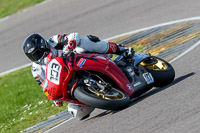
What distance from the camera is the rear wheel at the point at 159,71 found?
7.48 meters

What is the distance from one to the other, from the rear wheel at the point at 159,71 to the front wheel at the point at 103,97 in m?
0.86

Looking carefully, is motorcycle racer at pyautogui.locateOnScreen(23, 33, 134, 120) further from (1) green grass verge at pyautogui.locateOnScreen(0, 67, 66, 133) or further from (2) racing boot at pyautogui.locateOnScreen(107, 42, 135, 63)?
(1) green grass verge at pyautogui.locateOnScreen(0, 67, 66, 133)

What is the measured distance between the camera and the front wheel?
21.3 feet

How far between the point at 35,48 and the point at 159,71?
82.6 inches

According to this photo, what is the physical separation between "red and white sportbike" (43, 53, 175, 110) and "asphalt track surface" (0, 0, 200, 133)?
0.62ft

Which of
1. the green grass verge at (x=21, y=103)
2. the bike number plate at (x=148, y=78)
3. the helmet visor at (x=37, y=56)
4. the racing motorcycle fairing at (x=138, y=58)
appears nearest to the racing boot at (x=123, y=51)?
the racing motorcycle fairing at (x=138, y=58)

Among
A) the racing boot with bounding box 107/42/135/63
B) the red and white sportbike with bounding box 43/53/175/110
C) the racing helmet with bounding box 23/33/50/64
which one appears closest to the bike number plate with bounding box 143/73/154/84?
the red and white sportbike with bounding box 43/53/175/110

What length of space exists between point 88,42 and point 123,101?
1145 mm

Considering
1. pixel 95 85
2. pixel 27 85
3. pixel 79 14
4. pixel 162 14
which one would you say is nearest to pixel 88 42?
pixel 95 85

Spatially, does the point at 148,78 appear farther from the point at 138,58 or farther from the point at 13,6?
the point at 13,6

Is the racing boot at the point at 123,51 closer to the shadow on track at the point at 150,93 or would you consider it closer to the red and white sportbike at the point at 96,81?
the red and white sportbike at the point at 96,81

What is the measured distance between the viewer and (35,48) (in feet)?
22.7

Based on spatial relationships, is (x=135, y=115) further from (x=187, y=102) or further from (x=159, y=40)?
(x=159, y=40)

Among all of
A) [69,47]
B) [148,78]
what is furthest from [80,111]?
[148,78]
